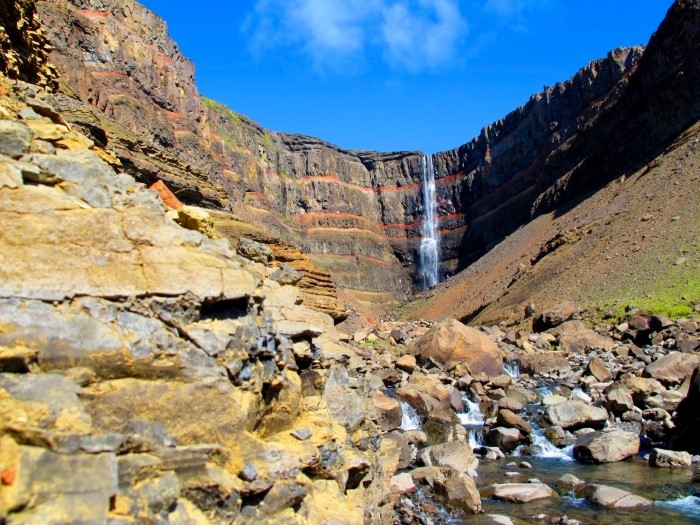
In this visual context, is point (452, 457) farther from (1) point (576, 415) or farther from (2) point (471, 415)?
(2) point (471, 415)

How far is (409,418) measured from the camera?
1797 cm

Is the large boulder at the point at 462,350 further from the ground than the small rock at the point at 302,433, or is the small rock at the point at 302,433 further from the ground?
the large boulder at the point at 462,350

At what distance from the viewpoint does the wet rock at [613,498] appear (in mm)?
10844

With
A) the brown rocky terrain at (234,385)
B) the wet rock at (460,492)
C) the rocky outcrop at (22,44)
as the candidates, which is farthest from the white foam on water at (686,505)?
the rocky outcrop at (22,44)

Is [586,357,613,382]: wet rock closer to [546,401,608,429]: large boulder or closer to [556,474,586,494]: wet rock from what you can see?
[546,401,608,429]: large boulder

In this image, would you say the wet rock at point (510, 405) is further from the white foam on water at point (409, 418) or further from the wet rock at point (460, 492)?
the wet rock at point (460, 492)

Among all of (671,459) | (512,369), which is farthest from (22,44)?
(512,369)

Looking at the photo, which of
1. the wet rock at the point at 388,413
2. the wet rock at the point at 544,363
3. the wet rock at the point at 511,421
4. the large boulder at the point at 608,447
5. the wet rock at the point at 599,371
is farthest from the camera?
the wet rock at the point at 544,363

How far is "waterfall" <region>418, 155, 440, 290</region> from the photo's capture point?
341 feet

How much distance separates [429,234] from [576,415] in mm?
92594

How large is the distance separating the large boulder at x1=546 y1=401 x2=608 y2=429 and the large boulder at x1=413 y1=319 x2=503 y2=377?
24.3 ft

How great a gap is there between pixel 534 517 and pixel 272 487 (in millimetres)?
7654

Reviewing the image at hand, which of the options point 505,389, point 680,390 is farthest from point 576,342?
point 680,390

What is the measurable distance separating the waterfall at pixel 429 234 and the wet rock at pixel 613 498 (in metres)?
89.6
